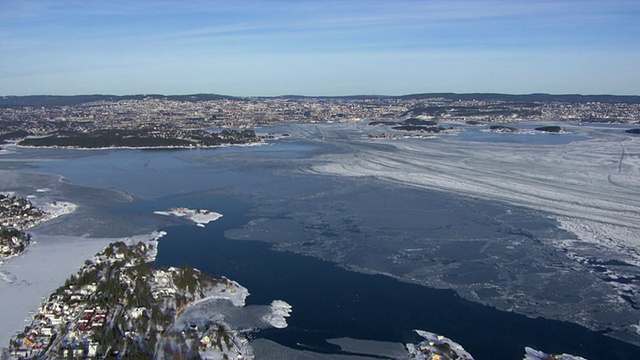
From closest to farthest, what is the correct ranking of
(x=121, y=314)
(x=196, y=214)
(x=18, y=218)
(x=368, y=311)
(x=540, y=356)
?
1. (x=540, y=356)
2. (x=121, y=314)
3. (x=368, y=311)
4. (x=18, y=218)
5. (x=196, y=214)


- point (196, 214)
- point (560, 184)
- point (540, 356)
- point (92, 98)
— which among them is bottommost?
point (540, 356)

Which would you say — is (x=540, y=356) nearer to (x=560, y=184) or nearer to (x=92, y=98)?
(x=560, y=184)

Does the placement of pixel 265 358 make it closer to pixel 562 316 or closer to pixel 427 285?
pixel 427 285

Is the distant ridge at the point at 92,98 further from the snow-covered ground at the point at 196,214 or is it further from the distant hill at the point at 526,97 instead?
the snow-covered ground at the point at 196,214

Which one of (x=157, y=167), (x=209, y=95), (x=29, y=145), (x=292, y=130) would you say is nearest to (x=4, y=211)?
(x=157, y=167)

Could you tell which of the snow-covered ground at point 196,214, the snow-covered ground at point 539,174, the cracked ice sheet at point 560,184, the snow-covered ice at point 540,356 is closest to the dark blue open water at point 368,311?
the snow-covered ice at point 540,356

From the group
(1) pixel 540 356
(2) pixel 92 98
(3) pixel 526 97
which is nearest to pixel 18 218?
(1) pixel 540 356

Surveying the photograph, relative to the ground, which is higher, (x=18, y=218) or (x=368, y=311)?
(x=18, y=218)
